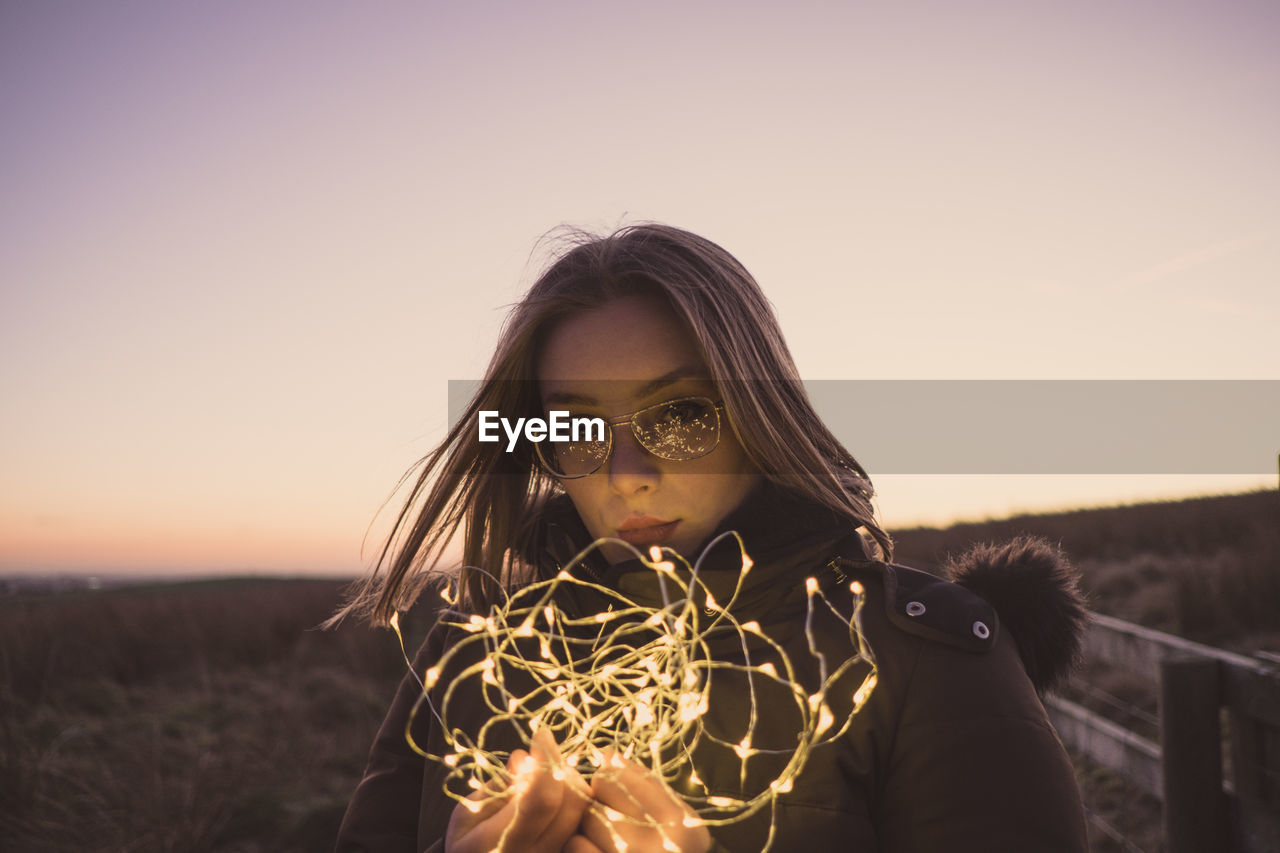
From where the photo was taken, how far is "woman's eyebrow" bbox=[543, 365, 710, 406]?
81.6 inches

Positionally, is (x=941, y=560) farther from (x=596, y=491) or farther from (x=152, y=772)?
(x=152, y=772)

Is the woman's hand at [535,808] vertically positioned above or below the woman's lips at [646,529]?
below

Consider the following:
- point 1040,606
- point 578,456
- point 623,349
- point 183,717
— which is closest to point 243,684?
point 183,717

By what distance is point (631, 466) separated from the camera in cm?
204

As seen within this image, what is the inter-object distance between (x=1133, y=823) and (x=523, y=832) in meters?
5.30

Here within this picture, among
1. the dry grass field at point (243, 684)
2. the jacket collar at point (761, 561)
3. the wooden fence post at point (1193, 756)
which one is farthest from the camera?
the dry grass field at point (243, 684)

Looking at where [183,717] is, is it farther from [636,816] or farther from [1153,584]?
[1153,584]

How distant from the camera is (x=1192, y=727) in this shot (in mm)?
3240

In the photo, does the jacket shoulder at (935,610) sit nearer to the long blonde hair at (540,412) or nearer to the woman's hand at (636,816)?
the long blonde hair at (540,412)

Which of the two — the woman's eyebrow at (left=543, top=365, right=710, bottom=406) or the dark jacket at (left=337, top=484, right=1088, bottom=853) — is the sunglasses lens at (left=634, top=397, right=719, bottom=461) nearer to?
the woman's eyebrow at (left=543, top=365, right=710, bottom=406)

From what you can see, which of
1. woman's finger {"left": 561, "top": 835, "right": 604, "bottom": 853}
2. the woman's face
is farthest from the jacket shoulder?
woman's finger {"left": 561, "top": 835, "right": 604, "bottom": 853}

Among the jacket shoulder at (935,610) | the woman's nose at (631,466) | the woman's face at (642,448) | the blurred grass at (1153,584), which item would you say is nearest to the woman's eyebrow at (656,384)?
the woman's face at (642,448)

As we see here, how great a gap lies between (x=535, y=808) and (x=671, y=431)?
988 millimetres

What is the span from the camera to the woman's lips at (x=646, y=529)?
2.09 meters
